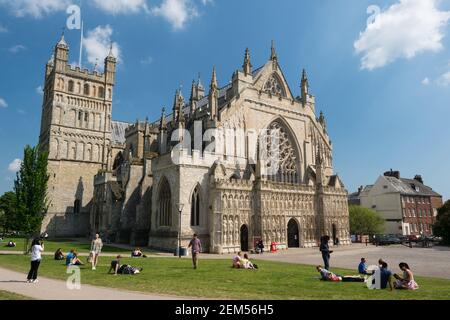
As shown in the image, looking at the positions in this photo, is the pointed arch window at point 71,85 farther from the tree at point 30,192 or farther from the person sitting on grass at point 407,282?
the person sitting on grass at point 407,282

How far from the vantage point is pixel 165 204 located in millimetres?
33125

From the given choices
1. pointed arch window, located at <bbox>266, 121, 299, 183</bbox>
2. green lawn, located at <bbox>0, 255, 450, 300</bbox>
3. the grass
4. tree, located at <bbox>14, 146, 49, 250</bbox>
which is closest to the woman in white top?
green lawn, located at <bbox>0, 255, 450, 300</bbox>

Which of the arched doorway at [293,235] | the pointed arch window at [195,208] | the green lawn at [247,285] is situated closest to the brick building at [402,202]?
the arched doorway at [293,235]

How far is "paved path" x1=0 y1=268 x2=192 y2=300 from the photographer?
955cm

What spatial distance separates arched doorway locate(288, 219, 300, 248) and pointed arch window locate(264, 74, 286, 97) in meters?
15.4

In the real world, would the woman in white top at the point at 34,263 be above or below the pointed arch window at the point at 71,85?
below

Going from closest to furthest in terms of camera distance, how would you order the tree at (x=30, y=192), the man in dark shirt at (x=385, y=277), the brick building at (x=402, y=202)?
1. the man in dark shirt at (x=385, y=277)
2. the tree at (x=30, y=192)
3. the brick building at (x=402, y=202)

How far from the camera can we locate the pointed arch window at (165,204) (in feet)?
106

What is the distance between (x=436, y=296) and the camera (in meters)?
10.4

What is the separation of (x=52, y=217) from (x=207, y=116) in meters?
30.8

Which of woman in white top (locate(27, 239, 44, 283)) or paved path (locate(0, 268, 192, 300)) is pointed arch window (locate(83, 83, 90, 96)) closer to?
woman in white top (locate(27, 239, 44, 283))

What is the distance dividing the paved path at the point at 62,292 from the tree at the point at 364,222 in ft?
168

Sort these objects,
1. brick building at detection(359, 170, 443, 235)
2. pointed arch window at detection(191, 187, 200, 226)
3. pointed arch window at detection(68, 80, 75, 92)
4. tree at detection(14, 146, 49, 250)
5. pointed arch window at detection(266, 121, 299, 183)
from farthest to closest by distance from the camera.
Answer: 1. brick building at detection(359, 170, 443, 235)
2. pointed arch window at detection(68, 80, 75, 92)
3. pointed arch window at detection(266, 121, 299, 183)
4. pointed arch window at detection(191, 187, 200, 226)
5. tree at detection(14, 146, 49, 250)
